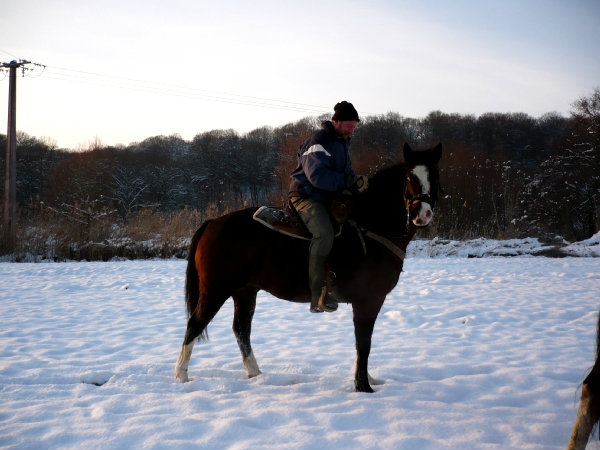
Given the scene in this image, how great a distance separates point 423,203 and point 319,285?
117 cm

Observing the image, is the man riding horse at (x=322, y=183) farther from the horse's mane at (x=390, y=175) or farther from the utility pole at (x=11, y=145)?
the utility pole at (x=11, y=145)

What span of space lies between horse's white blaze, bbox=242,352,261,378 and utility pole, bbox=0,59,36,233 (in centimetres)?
1458

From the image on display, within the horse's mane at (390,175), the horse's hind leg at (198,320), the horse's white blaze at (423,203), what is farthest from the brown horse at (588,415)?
the horse's hind leg at (198,320)

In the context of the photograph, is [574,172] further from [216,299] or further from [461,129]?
[216,299]

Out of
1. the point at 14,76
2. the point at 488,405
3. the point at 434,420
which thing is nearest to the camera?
the point at 434,420

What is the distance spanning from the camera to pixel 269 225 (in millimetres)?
4152

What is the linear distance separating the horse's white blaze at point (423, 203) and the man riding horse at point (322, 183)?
51cm

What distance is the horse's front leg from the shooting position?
153 inches

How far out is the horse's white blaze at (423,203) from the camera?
3561mm

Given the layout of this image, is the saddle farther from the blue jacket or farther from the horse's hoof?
the horse's hoof

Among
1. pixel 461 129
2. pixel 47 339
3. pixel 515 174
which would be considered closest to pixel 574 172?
pixel 515 174

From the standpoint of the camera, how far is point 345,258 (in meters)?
4.04

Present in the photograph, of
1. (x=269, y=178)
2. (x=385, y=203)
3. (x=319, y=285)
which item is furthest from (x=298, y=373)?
(x=269, y=178)

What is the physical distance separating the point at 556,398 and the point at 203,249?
3419 millimetres
